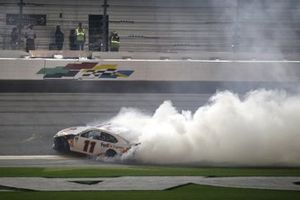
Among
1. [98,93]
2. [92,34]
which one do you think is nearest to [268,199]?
[98,93]

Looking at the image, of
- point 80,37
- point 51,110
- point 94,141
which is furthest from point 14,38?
point 94,141

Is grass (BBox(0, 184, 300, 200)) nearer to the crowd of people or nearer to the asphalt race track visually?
the asphalt race track

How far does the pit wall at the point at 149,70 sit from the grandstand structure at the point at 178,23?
858mm

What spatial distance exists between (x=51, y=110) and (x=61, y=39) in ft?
19.3

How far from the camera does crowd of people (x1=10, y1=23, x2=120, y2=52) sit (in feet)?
78.2

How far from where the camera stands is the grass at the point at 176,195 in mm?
10734

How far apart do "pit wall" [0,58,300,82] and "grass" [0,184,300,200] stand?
35.2 feet

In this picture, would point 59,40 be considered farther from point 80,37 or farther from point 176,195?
point 176,195

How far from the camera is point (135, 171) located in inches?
539

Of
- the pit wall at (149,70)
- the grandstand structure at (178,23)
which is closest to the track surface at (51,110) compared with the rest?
the pit wall at (149,70)

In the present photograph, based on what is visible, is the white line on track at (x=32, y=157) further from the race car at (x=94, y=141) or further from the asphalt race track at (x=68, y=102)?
the race car at (x=94, y=141)

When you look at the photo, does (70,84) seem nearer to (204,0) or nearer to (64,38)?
(64,38)

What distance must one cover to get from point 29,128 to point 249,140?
6.29m

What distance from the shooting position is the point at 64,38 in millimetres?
24984
